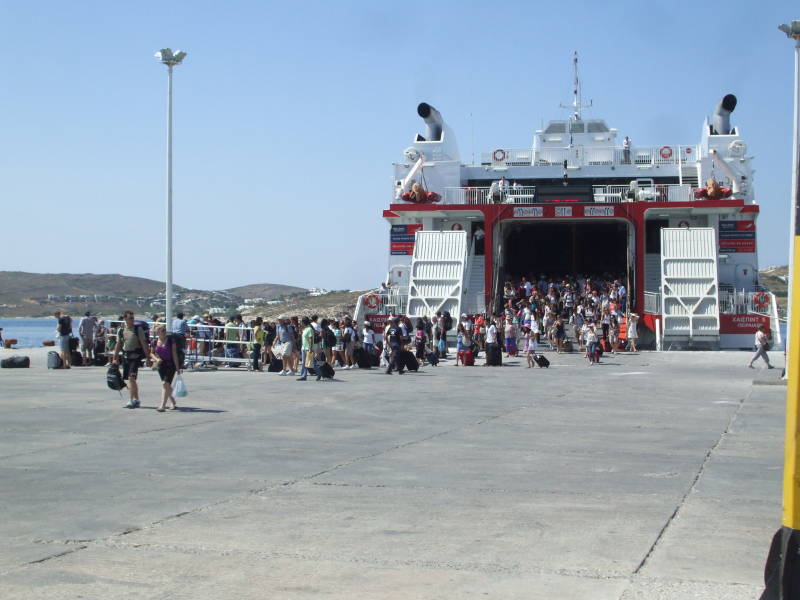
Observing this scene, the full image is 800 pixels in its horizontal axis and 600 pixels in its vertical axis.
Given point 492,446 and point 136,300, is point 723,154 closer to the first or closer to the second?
point 492,446

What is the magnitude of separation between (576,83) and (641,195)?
17.2m

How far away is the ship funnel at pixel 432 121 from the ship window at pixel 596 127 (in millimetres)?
9289

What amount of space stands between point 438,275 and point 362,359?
26.0ft

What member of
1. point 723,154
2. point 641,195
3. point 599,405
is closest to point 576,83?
point 723,154

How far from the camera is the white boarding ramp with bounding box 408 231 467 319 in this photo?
1304 inches

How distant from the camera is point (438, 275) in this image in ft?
110

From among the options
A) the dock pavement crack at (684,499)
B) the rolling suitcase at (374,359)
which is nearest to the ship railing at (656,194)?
the rolling suitcase at (374,359)

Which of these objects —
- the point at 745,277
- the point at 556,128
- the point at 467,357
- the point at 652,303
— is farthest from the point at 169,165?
the point at 556,128

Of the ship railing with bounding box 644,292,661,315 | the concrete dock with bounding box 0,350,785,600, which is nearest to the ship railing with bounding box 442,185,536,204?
the ship railing with bounding box 644,292,661,315

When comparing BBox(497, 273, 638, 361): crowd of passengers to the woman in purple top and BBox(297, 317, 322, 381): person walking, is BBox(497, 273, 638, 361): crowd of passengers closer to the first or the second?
BBox(297, 317, 322, 381): person walking

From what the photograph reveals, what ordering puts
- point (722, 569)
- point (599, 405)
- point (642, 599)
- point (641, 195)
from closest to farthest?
1. point (642, 599)
2. point (722, 569)
3. point (599, 405)
4. point (641, 195)

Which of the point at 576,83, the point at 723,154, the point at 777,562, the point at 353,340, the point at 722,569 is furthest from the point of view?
the point at 576,83

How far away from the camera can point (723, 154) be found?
1537 inches

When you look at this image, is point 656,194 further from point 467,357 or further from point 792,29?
point 792,29
